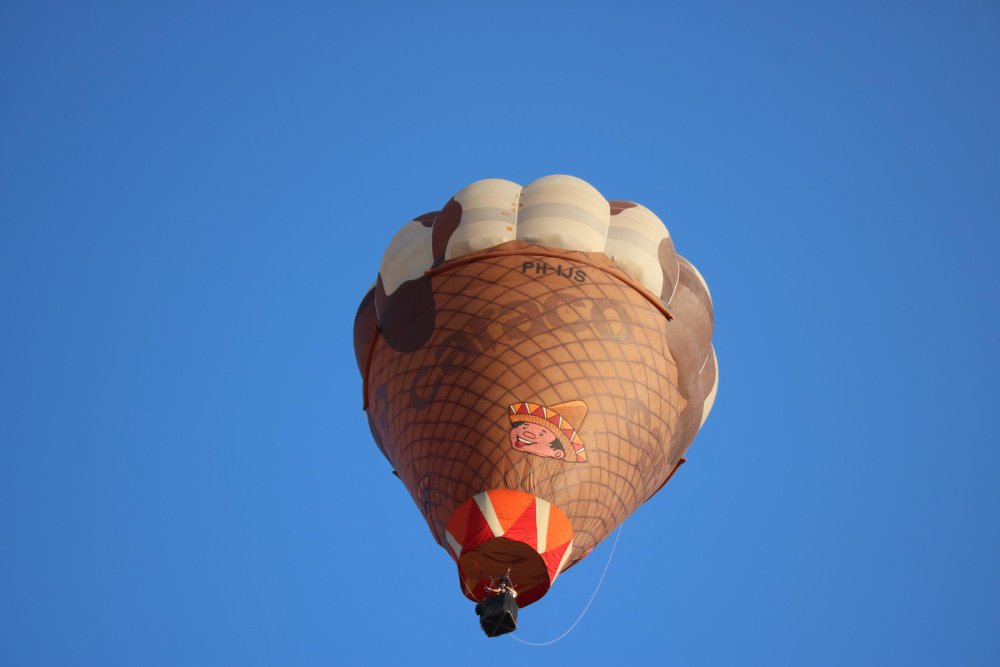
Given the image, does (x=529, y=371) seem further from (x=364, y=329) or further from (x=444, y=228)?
(x=364, y=329)

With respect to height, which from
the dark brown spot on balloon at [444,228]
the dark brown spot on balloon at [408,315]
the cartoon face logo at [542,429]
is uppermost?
the dark brown spot on balloon at [444,228]

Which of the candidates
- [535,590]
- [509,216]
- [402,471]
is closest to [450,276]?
[509,216]

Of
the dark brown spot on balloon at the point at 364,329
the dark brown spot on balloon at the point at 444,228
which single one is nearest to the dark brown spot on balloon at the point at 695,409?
the dark brown spot on balloon at the point at 444,228

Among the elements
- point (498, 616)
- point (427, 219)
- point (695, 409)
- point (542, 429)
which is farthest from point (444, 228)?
point (498, 616)

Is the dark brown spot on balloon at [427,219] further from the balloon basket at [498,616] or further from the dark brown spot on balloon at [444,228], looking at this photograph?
→ the balloon basket at [498,616]

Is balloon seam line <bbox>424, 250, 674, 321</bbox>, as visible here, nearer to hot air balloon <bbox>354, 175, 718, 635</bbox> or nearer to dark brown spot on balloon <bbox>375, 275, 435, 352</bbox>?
hot air balloon <bbox>354, 175, 718, 635</bbox>

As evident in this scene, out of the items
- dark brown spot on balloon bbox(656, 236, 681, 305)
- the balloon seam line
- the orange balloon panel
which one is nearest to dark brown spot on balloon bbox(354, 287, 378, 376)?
the orange balloon panel
